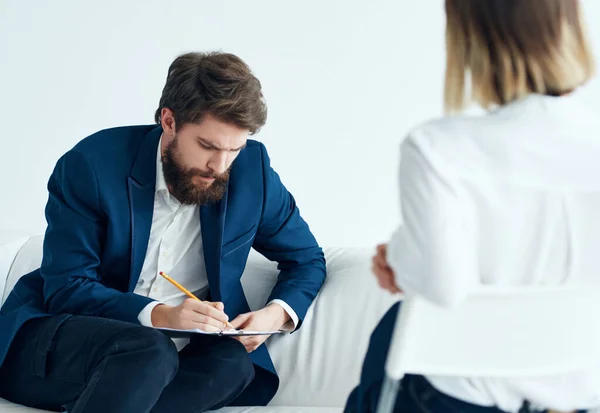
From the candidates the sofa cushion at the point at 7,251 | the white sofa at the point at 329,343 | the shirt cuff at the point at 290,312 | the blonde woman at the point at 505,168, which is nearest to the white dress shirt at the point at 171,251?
the shirt cuff at the point at 290,312

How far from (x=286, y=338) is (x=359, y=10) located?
4.23 ft

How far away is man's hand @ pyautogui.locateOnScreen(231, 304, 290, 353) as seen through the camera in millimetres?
2170

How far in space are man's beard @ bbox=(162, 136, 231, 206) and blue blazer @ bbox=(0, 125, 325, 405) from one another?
1.6 inches

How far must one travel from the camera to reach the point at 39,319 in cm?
216

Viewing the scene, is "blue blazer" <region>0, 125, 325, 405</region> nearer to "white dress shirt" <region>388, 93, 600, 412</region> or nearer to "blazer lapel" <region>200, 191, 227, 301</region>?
"blazer lapel" <region>200, 191, 227, 301</region>

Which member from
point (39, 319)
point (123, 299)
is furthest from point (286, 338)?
point (39, 319)

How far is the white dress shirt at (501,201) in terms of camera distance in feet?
3.69

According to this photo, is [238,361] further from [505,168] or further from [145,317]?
[505,168]

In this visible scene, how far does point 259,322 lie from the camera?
2195mm

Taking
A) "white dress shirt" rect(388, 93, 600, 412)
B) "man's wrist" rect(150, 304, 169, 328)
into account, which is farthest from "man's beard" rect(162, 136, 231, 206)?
"white dress shirt" rect(388, 93, 600, 412)

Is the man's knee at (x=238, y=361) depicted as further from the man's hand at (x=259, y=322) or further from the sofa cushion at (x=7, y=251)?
the sofa cushion at (x=7, y=251)

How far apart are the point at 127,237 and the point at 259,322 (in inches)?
15.3

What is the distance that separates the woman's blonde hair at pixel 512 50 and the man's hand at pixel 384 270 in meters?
0.22

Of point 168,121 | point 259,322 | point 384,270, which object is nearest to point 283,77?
point 168,121
